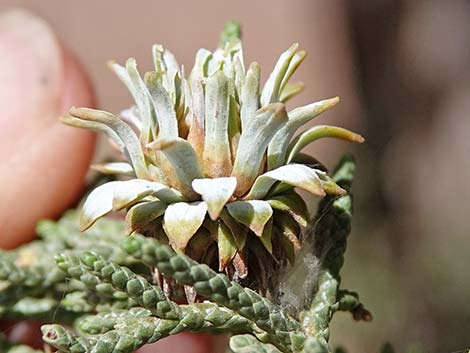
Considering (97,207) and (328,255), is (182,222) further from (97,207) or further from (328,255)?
(328,255)

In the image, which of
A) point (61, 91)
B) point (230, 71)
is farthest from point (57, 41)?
point (230, 71)

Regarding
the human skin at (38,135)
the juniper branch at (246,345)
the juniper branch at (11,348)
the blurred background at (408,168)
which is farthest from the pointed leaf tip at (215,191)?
the blurred background at (408,168)

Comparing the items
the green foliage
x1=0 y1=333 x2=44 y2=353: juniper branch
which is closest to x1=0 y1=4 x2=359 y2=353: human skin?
x1=0 y1=333 x2=44 y2=353: juniper branch

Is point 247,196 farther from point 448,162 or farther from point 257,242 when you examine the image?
point 448,162

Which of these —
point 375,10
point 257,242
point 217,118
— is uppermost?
point 217,118

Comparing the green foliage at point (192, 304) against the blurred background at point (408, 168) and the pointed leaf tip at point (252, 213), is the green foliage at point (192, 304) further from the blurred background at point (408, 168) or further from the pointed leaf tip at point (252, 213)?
the blurred background at point (408, 168)

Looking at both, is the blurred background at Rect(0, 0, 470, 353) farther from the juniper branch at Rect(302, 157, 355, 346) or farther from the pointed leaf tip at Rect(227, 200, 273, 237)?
the pointed leaf tip at Rect(227, 200, 273, 237)

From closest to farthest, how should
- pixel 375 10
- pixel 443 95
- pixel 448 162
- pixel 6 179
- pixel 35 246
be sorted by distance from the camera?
pixel 35 246 < pixel 6 179 < pixel 375 10 < pixel 443 95 < pixel 448 162
